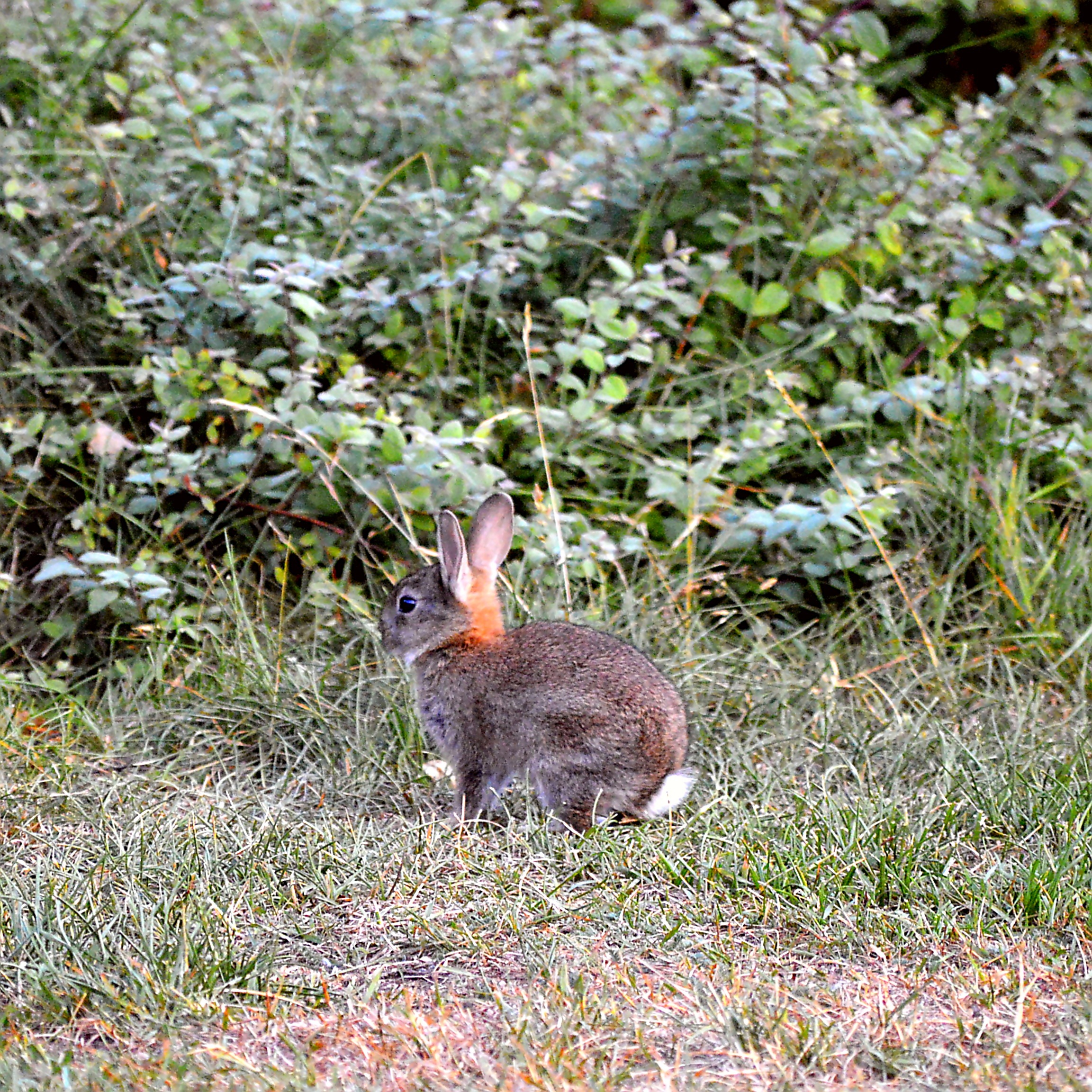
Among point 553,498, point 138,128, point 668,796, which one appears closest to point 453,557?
point 553,498

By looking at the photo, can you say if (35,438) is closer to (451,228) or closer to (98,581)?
(98,581)

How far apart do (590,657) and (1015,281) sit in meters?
3.06

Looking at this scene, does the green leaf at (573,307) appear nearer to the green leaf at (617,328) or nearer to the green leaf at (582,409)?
the green leaf at (617,328)

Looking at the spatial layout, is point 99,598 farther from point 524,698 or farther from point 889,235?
point 889,235

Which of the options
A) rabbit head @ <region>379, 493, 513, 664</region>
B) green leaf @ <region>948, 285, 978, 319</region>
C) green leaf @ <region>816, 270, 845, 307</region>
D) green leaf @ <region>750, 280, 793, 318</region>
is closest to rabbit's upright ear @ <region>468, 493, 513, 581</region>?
rabbit head @ <region>379, 493, 513, 664</region>

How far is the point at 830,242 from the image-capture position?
5855mm

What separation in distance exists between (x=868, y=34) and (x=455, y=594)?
3504 millimetres

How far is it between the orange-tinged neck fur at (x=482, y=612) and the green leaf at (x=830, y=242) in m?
2.13

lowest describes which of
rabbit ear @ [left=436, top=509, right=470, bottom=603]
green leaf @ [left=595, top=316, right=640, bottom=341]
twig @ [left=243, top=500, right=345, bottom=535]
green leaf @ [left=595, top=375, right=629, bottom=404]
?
twig @ [left=243, top=500, right=345, bottom=535]

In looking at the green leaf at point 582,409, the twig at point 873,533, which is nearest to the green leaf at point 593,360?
the green leaf at point 582,409

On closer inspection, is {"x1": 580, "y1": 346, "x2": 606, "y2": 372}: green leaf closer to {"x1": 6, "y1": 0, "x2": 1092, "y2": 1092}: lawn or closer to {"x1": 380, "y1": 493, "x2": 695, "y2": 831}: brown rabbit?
{"x1": 6, "y1": 0, "x2": 1092, "y2": 1092}: lawn

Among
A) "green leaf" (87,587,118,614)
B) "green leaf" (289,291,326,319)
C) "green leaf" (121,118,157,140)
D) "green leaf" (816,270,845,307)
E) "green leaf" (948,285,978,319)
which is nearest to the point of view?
"green leaf" (87,587,118,614)

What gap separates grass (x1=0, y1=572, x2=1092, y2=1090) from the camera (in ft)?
9.37

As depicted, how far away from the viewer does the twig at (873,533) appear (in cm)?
509
